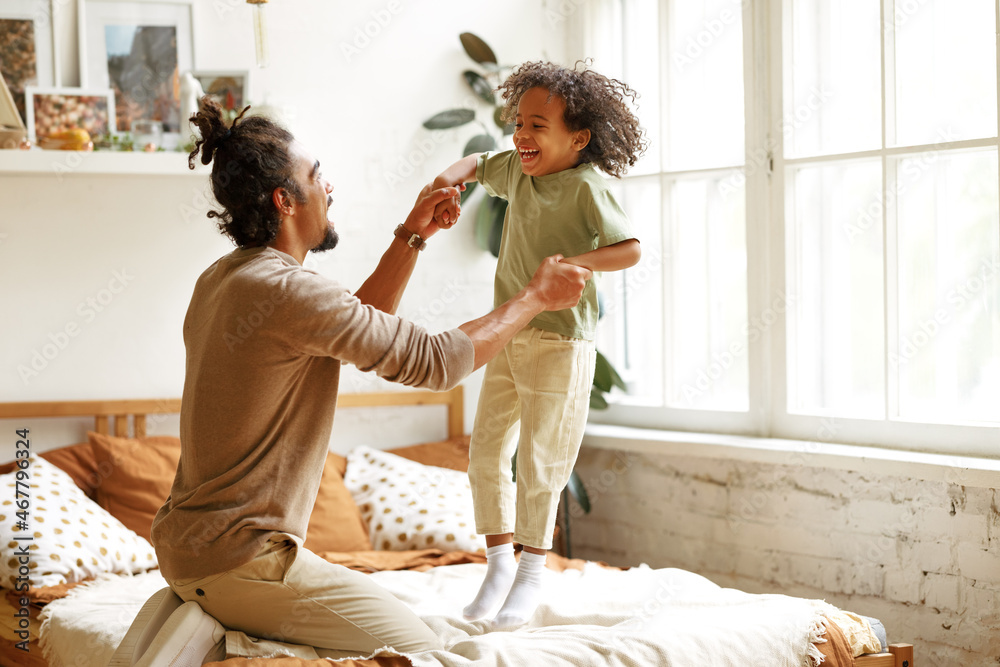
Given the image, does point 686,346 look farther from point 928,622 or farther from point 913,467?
point 928,622

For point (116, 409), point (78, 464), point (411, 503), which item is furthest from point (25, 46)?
point (411, 503)

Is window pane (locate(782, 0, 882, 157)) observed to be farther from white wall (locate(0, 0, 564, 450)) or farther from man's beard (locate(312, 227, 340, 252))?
man's beard (locate(312, 227, 340, 252))

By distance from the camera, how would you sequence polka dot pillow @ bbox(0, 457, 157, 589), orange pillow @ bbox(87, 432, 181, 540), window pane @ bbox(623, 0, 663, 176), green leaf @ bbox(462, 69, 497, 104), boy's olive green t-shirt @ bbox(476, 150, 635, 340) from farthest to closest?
green leaf @ bbox(462, 69, 497, 104)
window pane @ bbox(623, 0, 663, 176)
orange pillow @ bbox(87, 432, 181, 540)
polka dot pillow @ bbox(0, 457, 157, 589)
boy's olive green t-shirt @ bbox(476, 150, 635, 340)

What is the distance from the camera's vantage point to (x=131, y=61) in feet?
10.2

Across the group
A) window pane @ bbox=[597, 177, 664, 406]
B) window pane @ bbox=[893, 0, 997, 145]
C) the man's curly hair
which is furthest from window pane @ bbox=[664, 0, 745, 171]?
the man's curly hair

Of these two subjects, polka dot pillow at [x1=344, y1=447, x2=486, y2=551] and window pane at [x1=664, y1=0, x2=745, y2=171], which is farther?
window pane at [x1=664, y1=0, x2=745, y2=171]

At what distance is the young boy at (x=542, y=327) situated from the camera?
Result: 195cm

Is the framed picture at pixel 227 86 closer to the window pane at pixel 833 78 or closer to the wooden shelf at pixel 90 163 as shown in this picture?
the wooden shelf at pixel 90 163

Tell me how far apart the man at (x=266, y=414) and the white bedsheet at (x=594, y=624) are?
215mm

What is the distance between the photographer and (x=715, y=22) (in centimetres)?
318

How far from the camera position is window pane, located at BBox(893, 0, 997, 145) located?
8.57 feet

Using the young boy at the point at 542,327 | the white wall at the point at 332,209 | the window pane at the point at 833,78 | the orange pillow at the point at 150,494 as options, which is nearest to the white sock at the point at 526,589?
the young boy at the point at 542,327

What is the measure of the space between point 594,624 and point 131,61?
2.36 m

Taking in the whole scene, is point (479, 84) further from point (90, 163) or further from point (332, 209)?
point (90, 163)
